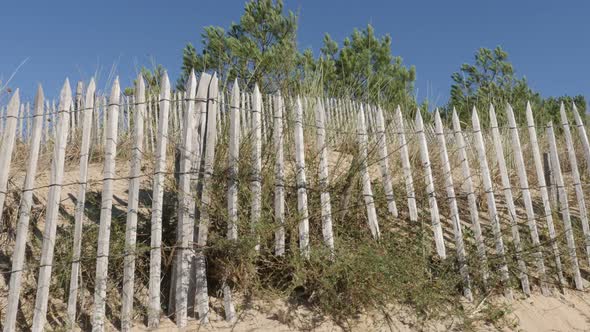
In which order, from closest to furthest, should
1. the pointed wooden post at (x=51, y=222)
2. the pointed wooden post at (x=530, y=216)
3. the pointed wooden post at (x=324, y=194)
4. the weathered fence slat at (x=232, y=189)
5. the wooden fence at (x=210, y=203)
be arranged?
the pointed wooden post at (x=51, y=222) → the wooden fence at (x=210, y=203) → the weathered fence slat at (x=232, y=189) → the pointed wooden post at (x=324, y=194) → the pointed wooden post at (x=530, y=216)

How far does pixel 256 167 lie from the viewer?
11.2ft

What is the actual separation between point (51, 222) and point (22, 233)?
175 mm

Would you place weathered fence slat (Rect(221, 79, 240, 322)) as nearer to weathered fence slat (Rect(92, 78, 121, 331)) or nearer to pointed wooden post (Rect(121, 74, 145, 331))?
pointed wooden post (Rect(121, 74, 145, 331))

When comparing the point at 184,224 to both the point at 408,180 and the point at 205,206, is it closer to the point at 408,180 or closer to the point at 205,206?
the point at 205,206

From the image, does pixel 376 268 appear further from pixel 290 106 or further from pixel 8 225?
pixel 8 225

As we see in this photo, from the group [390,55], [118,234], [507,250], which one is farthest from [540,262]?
[390,55]

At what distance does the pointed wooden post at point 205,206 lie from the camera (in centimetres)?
318

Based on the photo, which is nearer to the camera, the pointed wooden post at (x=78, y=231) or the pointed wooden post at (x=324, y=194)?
the pointed wooden post at (x=78, y=231)

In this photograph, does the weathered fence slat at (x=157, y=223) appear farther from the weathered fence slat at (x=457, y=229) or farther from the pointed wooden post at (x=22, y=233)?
the weathered fence slat at (x=457, y=229)

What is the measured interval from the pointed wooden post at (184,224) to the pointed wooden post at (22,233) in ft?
2.89

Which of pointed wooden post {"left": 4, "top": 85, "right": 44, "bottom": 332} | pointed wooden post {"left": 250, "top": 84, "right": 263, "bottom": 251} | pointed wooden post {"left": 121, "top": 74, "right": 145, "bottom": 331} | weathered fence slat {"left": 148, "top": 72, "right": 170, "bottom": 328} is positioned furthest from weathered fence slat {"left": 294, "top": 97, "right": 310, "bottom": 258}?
pointed wooden post {"left": 4, "top": 85, "right": 44, "bottom": 332}

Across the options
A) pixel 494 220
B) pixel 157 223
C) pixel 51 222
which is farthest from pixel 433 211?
pixel 51 222

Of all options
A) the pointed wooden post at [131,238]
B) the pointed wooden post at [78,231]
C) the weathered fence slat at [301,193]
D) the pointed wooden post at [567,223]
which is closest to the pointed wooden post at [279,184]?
the weathered fence slat at [301,193]

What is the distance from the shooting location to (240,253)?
318cm
